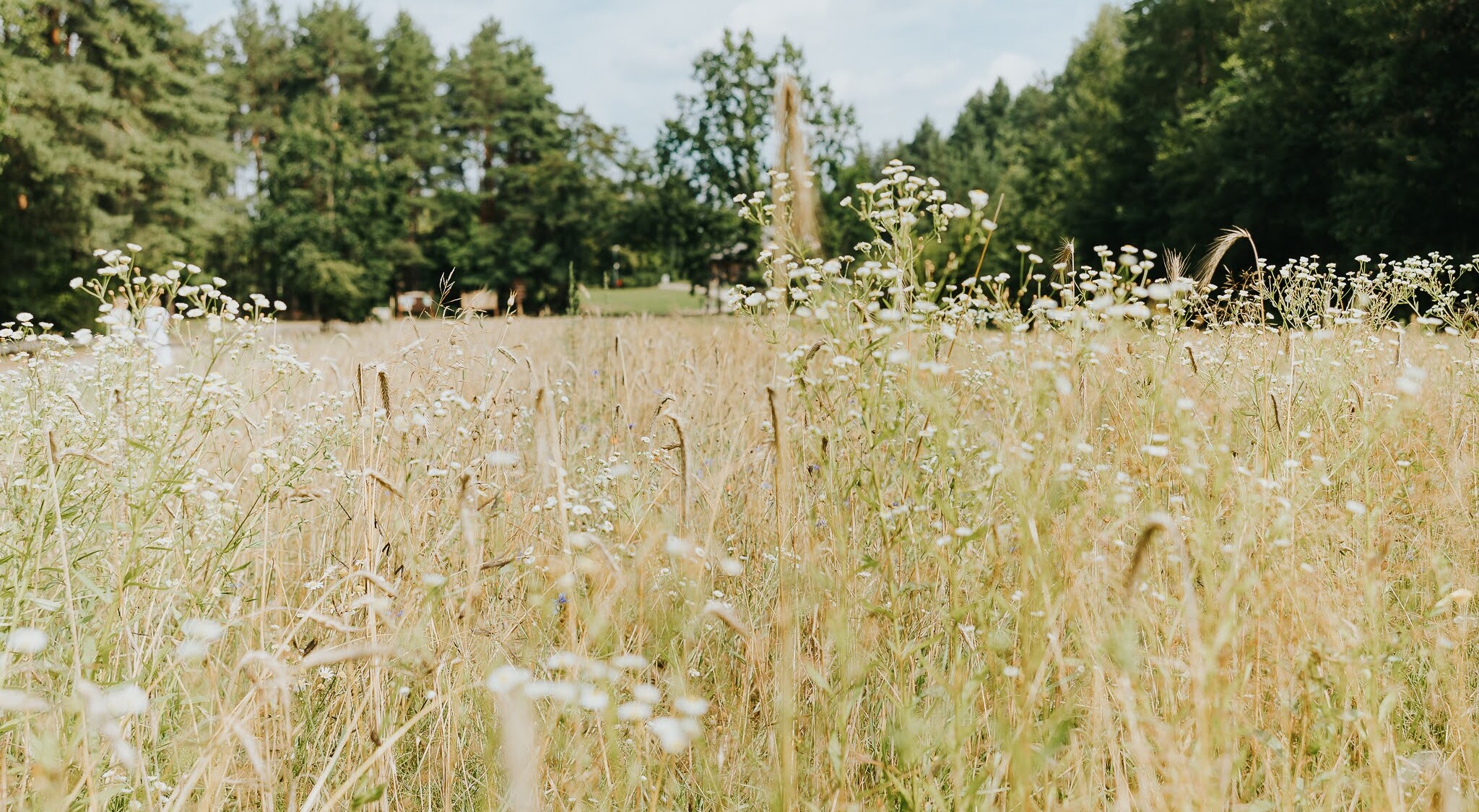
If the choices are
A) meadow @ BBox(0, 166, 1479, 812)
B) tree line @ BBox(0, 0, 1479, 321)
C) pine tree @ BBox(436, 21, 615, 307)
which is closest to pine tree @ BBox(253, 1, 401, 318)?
tree line @ BBox(0, 0, 1479, 321)

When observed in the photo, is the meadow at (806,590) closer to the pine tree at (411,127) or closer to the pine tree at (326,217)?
the pine tree at (326,217)

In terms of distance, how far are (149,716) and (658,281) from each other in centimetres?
4252

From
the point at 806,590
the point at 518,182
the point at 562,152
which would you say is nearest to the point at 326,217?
the point at 518,182

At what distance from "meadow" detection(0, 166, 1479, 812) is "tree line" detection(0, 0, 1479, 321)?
1.11 m

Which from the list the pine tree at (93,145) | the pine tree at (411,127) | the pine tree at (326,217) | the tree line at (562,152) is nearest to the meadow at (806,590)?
the tree line at (562,152)

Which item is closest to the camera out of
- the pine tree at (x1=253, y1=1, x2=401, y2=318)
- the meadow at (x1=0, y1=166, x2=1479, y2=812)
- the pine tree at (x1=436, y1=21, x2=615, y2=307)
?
the meadow at (x1=0, y1=166, x2=1479, y2=812)

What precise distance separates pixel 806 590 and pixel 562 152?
48007mm

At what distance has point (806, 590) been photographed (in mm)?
2051

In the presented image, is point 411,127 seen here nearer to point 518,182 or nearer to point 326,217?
point 518,182

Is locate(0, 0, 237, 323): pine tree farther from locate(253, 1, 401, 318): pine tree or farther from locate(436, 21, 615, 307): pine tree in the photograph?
locate(436, 21, 615, 307): pine tree

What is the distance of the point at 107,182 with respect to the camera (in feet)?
84.7

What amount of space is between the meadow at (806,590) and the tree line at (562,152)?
3.63 ft

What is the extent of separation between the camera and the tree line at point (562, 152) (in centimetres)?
1956

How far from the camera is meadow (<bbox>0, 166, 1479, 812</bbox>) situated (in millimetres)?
1549
